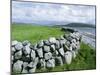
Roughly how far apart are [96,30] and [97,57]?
367 mm

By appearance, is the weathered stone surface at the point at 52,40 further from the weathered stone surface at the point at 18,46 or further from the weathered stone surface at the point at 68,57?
the weathered stone surface at the point at 18,46

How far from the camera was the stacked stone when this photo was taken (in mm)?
2602

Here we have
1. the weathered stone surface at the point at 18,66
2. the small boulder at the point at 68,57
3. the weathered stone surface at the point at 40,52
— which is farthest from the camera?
the small boulder at the point at 68,57

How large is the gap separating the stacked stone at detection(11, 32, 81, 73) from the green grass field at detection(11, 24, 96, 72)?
0.05 m

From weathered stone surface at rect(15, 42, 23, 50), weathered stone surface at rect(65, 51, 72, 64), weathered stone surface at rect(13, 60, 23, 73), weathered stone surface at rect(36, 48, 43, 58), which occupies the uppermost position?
weathered stone surface at rect(15, 42, 23, 50)

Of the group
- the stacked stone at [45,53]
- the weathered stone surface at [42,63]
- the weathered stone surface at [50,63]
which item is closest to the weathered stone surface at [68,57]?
the stacked stone at [45,53]

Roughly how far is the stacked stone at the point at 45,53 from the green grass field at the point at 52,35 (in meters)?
0.05

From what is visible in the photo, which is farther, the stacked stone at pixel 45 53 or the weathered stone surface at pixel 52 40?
the weathered stone surface at pixel 52 40

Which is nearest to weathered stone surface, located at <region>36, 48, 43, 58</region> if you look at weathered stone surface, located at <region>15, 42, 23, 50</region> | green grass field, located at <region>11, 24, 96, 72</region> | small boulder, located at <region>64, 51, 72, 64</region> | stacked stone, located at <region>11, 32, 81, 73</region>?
stacked stone, located at <region>11, 32, 81, 73</region>

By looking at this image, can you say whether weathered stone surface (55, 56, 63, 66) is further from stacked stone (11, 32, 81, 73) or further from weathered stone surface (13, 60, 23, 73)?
weathered stone surface (13, 60, 23, 73)

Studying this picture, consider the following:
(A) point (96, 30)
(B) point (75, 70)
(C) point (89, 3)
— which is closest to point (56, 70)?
(B) point (75, 70)

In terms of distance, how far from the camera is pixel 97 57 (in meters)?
3.00

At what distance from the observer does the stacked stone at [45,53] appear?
2602 millimetres

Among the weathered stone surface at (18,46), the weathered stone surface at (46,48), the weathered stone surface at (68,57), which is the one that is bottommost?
the weathered stone surface at (68,57)
